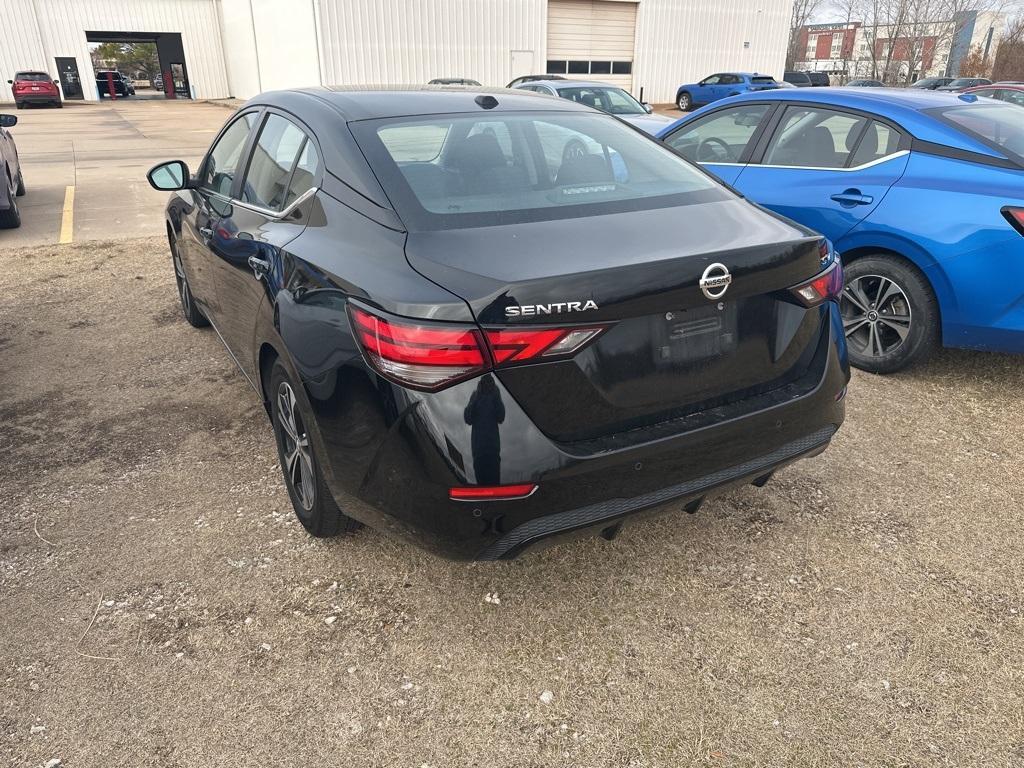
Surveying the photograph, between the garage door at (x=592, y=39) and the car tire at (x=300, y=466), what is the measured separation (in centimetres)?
3078

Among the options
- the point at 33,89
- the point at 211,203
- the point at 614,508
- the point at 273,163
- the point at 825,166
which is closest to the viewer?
the point at 614,508

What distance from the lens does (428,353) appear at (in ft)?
6.47

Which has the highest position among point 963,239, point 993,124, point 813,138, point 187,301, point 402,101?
point 402,101

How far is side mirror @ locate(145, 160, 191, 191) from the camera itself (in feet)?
13.4

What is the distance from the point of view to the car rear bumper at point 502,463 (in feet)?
6.61

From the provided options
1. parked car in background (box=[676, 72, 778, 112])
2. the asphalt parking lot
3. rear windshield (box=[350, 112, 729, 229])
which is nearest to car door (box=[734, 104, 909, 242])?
the asphalt parking lot

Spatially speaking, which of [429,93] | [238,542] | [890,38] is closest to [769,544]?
[238,542]

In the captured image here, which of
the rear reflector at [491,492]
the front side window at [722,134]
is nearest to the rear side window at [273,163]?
the rear reflector at [491,492]

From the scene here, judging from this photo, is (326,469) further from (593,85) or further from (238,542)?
(593,85)

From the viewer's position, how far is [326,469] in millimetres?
2463

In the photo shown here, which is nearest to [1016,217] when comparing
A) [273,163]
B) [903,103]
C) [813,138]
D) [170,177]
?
[903,103]

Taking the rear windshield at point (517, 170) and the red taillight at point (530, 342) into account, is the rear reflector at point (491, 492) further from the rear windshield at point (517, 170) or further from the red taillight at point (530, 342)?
the rear windshield at point (517, 170)

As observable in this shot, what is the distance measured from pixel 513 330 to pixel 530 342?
0.06 meters

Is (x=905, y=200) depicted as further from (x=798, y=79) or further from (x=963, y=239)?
(x=798, y=79)
